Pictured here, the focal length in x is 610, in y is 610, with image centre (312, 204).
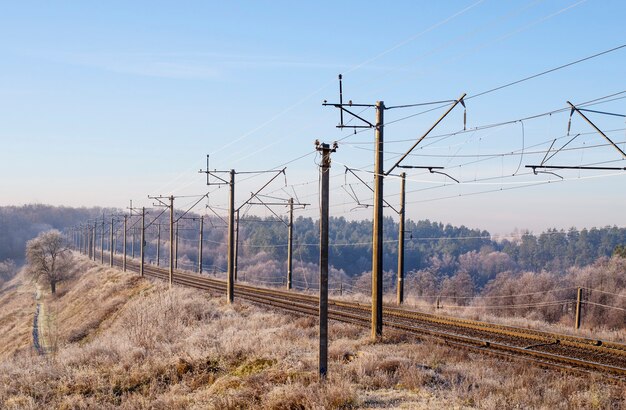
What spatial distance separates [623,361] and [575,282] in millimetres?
58599

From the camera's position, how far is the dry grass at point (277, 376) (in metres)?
11.7

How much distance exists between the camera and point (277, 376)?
1405 cm

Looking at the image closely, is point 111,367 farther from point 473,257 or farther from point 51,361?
point 473,257

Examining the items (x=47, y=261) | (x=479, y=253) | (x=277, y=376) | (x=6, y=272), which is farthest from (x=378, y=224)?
(x=479, y=253)

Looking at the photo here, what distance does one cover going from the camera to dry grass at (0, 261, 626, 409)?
11711 mm

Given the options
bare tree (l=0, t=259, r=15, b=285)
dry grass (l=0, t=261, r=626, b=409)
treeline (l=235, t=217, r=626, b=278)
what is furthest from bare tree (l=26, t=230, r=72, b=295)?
dry grass (l=0, t=261, r=626, b=409)

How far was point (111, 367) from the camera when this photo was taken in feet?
57.4

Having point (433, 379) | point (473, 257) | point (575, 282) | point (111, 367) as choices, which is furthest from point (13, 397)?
point (473, 257)

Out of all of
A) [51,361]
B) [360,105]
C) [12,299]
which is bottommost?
[12,299]

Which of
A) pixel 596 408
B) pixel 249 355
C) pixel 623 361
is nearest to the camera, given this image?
pixel 596 408

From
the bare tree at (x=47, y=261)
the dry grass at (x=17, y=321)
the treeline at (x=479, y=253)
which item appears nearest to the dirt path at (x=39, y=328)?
the dry grass at (x=17, y=321)

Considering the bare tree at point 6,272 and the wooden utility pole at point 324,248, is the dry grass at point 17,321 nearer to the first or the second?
the wooden utility pole at point 324,248

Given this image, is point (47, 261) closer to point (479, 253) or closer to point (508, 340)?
point (508, 340)

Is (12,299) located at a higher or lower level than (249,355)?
lower
